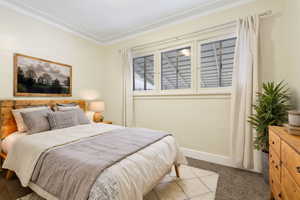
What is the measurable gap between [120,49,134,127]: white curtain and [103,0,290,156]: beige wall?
0.15 metres

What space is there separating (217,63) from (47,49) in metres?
3.33

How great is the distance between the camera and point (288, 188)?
1048mm

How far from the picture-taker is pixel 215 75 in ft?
8.73

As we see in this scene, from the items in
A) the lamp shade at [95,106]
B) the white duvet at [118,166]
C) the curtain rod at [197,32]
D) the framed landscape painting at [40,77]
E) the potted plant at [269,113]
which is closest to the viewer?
the white duvet at [118,166]

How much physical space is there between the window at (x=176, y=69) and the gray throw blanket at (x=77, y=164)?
67.0 inches

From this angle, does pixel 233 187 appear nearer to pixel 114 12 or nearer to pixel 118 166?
pixel 118 166

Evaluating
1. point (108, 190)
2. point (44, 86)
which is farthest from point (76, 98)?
point (108, 190)

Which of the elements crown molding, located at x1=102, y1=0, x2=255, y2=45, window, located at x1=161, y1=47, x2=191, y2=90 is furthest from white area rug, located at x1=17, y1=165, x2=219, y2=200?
crown molding, located at x1=102, y1=0, x2=255, y2=45

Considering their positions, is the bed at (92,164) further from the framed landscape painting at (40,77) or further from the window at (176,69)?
the window at (176,69)

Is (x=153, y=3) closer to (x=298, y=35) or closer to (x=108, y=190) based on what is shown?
(x=298, y=35)

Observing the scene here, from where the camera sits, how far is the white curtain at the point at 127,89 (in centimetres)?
350

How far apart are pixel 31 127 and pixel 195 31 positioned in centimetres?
318

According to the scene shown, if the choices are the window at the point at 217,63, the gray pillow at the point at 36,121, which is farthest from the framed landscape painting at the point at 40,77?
the window at the point at 217,63

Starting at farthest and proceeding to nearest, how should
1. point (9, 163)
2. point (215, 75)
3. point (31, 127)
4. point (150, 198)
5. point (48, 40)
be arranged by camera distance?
point (48, 40) → point (215, 75) → point (31, 127) → point (9, 163) → point (150, 198)
